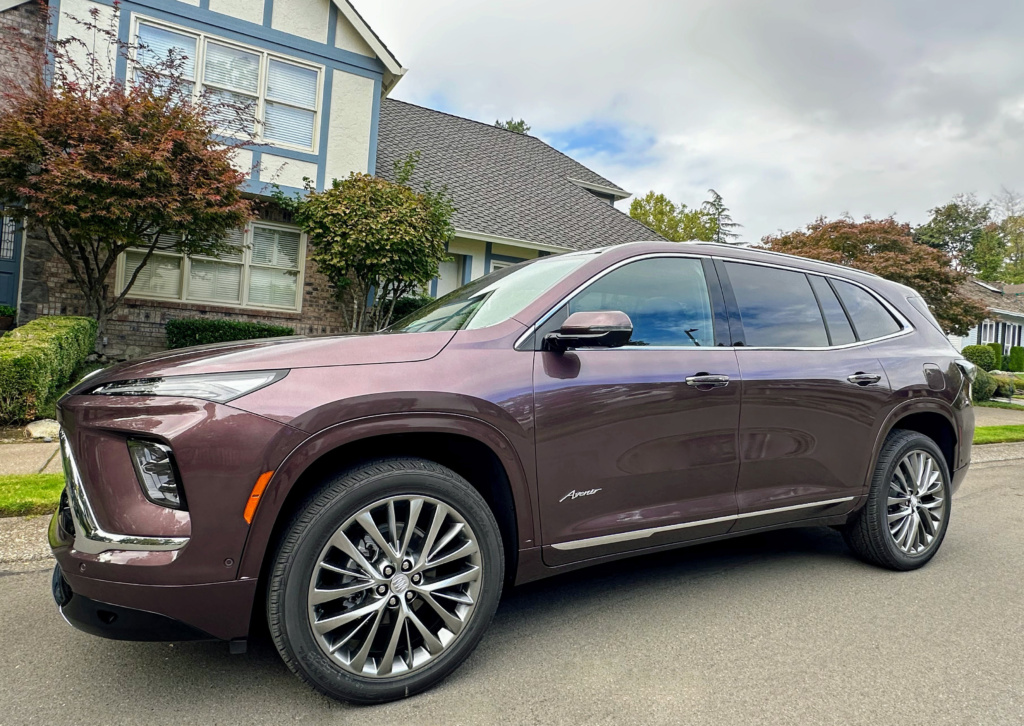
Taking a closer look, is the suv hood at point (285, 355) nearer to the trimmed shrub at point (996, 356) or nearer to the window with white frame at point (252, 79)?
the window with white frame at point (252, 79)

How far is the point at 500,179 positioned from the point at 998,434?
12610 mm

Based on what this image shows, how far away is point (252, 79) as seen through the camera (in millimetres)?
12172

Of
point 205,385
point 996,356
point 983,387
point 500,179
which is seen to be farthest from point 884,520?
point 996,356

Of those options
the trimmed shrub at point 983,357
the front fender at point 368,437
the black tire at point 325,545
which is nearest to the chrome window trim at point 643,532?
the front fender at point 368,437

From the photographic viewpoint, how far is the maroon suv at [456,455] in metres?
2.09

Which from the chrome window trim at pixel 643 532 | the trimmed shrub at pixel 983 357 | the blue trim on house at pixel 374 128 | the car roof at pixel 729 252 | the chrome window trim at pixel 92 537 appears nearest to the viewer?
the chrome window trim at pixel 92 537

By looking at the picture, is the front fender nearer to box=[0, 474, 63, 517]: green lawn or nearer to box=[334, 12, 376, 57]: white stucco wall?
box=[0, 474, 63, 517]: green lawn

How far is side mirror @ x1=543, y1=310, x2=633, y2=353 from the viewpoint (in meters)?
2.57

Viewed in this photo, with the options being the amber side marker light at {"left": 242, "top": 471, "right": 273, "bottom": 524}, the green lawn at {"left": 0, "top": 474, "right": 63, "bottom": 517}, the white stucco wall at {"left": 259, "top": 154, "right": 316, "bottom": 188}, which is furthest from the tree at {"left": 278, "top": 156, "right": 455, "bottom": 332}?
the amber side marker light at {"left": 242, "top": 471, "right": 273, "bottom": 524}

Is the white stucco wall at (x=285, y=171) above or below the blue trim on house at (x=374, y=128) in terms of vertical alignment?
below

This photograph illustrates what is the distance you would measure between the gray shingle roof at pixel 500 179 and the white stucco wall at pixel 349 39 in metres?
2.44

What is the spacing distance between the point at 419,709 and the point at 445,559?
1.71 ft

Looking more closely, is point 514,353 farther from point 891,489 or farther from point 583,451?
point 891,489

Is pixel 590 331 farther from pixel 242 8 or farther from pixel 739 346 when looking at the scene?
pixel 242 8
